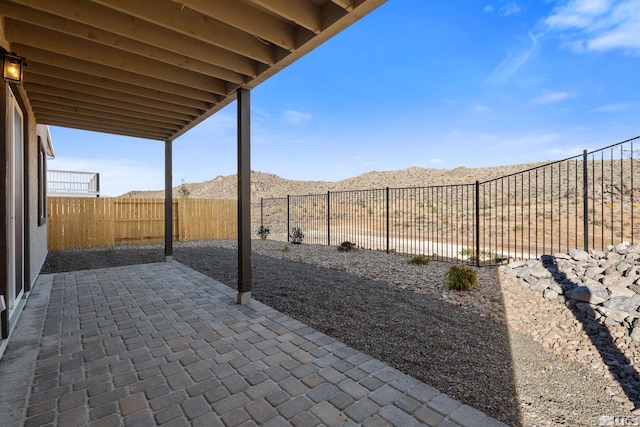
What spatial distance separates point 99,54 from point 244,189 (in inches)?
78.6

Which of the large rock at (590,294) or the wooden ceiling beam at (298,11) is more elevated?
the wooden ceiling beam at (298,11)

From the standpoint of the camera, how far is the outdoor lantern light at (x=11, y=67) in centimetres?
245

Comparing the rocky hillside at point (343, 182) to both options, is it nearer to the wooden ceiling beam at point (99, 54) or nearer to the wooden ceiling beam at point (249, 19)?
the wooden ceiling beam at point (99, 54)

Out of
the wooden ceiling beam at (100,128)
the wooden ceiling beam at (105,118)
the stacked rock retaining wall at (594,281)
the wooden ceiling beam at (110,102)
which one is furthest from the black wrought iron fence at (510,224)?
the wooden ceiling beam at (100,128)

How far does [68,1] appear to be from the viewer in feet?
7.62

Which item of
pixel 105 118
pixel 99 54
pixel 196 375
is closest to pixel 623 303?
pixel 196 375

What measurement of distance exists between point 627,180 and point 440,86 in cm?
1617

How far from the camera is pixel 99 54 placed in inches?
116

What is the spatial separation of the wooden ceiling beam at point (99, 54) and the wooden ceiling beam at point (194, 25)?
0.94m

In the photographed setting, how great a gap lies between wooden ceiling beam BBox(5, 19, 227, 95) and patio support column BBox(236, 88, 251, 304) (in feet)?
1.93

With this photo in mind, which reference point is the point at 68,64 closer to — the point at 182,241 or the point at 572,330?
the point at 572,330

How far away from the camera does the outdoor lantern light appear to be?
245 centimetres

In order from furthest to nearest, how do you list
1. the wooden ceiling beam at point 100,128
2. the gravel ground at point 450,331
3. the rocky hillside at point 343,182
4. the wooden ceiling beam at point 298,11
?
the rocky hillside at point 343,182 → the wooden ceiling beam at point 100,128 → the wooden ceiling beam at point 298,11 → the gravel ground at point 450,331

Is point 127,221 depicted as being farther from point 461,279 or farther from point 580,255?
point 580,255
